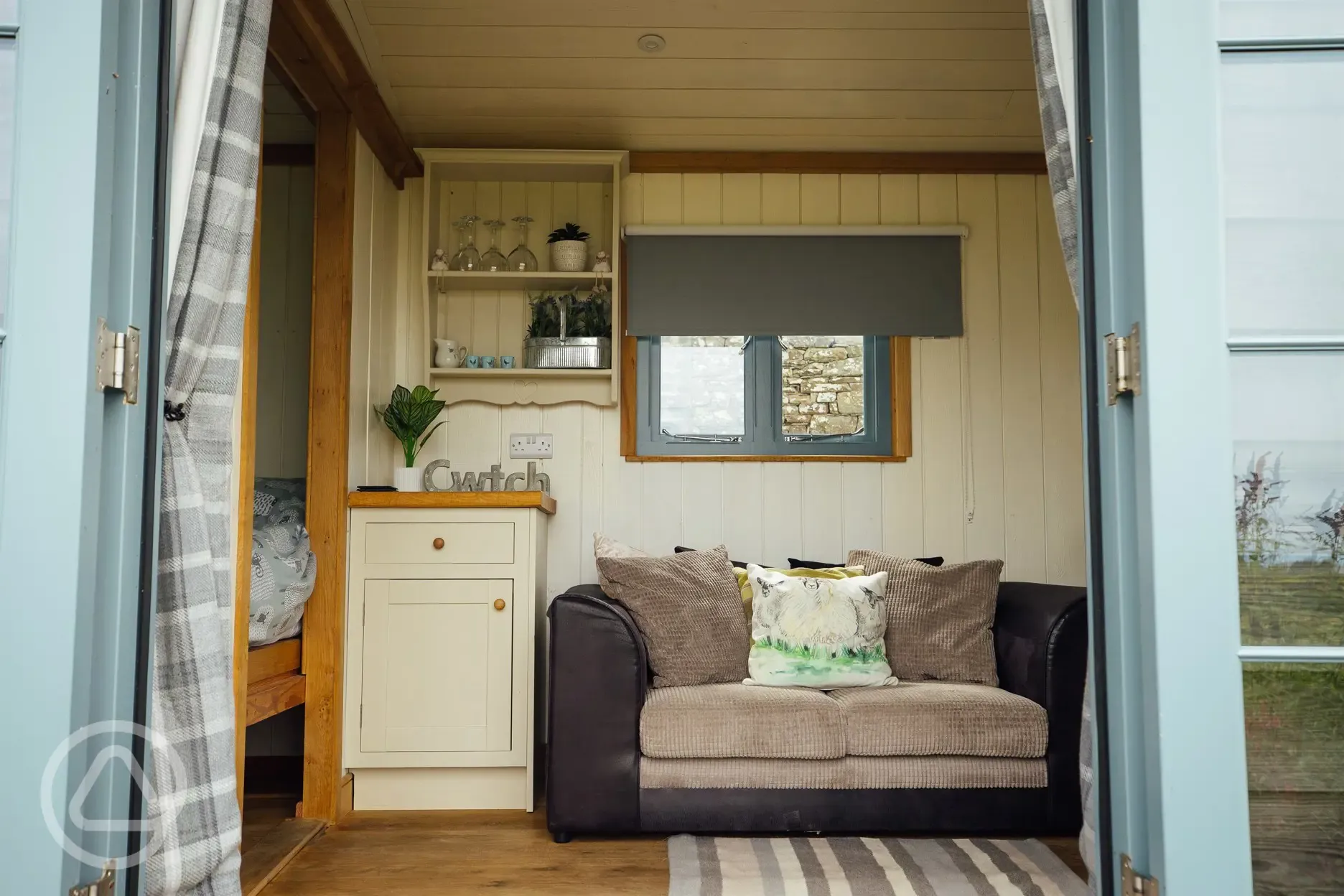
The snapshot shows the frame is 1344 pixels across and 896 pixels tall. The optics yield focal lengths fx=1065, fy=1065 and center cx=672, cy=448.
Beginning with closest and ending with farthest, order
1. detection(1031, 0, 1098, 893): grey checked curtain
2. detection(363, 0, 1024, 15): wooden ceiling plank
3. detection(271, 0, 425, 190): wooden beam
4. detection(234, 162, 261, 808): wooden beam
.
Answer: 1. detection(1031, 0, 1098, 893): grey checked curtain
2. detection(234, 162, 261, 808): wooden beam
3. detection(271, 0, 425, 190): wooden beam
4. detection(363, 0, 1024, 15): wooden ceiling plank

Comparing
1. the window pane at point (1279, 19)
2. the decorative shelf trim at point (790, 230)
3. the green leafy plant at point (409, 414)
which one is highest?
the decorative shelf trim at point (790, 230)

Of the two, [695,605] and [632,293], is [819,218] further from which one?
[695,605]

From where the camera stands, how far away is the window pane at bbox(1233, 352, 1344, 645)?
1.33m

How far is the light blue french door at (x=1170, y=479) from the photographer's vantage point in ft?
4.29

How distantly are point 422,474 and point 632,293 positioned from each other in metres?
1.07

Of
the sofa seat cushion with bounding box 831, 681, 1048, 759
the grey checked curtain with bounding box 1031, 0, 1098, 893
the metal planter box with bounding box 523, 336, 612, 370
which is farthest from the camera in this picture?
the metal planter box with bounding box 523, 336, 612, 370

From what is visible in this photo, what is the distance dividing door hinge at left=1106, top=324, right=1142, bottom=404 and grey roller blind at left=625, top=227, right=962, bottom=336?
271 cm

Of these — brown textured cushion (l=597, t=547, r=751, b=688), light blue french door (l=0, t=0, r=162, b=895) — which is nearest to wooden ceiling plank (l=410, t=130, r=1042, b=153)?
brown textured cushion (l=597, t=547, r=751, b=688)

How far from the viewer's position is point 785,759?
299 cm

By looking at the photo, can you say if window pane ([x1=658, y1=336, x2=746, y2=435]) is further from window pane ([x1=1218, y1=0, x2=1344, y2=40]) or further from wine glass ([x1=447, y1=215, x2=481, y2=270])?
window pane ([x1=1218, y1=0, x2=1344, y2=40])

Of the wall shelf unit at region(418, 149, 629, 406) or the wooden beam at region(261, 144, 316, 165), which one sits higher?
the wooden beam at region(261, 144, 316, 165)

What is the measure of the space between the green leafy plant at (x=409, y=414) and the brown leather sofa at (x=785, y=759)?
3.73 ft

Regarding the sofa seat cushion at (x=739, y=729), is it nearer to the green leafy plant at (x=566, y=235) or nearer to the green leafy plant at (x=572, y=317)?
the green leafy plant at (x=572, y=317)
